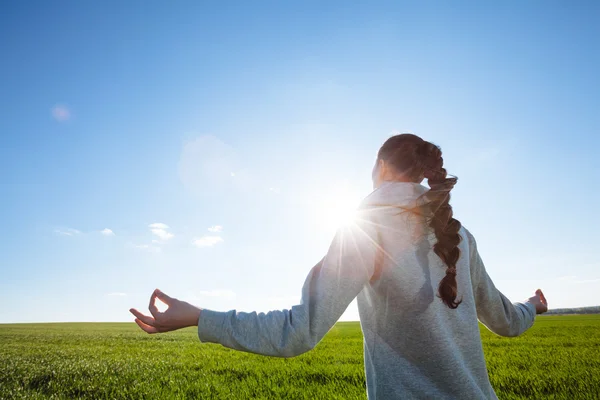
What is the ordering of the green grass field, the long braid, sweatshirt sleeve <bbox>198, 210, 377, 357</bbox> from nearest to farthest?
sweatshirt sleeve <bbox>198, 210, 377, 357</bbox>, the long braid, the green grass field

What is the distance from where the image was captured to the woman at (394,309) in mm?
1295

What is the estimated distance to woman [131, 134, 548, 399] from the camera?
1.29 meters

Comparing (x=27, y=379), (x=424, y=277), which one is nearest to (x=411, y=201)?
(x=424, y=277)

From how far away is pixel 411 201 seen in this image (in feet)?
5.00

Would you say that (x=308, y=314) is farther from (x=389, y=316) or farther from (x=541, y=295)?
(x=541, y=295)

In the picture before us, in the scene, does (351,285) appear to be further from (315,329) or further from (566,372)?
(566,372)

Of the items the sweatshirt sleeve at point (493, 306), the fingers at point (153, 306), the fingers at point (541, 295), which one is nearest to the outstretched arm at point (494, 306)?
the sweatshirt sleeve at point (493, 306)

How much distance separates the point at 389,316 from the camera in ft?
4.71

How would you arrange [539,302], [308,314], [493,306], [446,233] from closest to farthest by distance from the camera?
[308,314] → [446,233] → [493,306] → [539,302]

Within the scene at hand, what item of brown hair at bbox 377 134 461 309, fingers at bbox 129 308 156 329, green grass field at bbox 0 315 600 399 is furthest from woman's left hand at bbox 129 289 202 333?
green grass field at bbox 0 315 600 399

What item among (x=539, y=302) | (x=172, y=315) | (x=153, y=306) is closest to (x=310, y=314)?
(x=172, y=315)

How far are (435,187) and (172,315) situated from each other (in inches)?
47.7

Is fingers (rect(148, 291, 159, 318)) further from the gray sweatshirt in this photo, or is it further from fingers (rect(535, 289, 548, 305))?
fingers (rect(535, 289, 548, 305))

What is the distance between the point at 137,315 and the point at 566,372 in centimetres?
897
